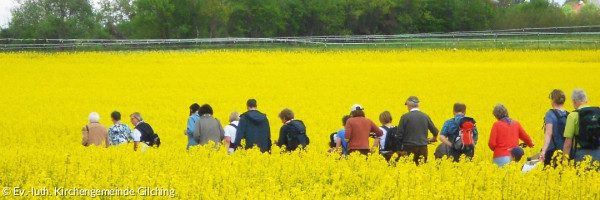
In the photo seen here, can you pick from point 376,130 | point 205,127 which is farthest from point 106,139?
point 376,130

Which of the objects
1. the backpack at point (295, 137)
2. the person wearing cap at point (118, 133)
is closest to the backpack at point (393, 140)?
the backpack at point (295, 137)

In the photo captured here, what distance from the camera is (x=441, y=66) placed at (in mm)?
44906

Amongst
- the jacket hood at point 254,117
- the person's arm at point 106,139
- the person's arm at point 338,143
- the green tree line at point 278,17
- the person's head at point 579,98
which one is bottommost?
the person's arm at point 338,143

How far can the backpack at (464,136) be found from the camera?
13.4 metres

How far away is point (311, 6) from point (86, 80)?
46.1 metres

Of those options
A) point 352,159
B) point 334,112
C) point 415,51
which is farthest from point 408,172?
point 415,51

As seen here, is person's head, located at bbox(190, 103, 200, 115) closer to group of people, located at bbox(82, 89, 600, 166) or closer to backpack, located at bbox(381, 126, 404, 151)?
group of people, located at bbox(82, 89, 600, 166)

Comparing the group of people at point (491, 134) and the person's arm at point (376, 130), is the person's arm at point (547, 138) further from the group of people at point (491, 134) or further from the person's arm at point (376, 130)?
the person's arm at point (376, 130)

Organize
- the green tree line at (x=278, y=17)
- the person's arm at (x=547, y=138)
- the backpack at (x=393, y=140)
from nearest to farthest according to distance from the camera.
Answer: the person's arm at (x=547, y=138)
the backpack at (x=393, y=140)
the green tree line at (x=278, y=17)

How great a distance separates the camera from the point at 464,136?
13.5 metres

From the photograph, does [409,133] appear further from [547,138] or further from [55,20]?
[55,20]

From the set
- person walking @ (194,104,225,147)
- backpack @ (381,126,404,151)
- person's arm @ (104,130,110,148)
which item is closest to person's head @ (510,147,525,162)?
backpack @ (381,126,404,151)

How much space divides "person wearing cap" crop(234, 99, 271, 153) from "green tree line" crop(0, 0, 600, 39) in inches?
2608

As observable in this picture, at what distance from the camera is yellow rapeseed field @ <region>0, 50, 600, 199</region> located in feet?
33.8
